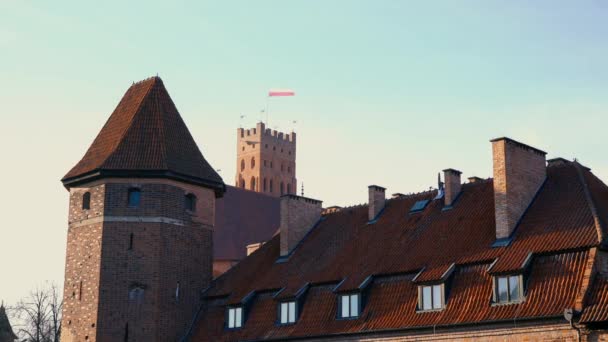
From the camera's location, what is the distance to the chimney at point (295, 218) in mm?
43469

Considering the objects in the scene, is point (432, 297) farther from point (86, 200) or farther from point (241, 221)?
point (241, 221)

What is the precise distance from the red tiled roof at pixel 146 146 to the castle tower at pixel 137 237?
5 cm

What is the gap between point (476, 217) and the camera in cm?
3597

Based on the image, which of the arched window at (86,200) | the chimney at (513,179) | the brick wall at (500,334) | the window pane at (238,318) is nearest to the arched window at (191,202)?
the arched window at (86,200)

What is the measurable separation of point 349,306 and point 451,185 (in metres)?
6.19

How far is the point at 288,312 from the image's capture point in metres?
38.2

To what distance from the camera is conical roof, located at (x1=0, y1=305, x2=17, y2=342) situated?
63841 millimetres

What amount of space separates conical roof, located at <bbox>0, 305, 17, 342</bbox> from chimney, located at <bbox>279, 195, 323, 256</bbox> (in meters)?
27.6

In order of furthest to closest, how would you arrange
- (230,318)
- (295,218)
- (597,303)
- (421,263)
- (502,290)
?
(295,218) → (230,318) → (421,263) → (502,290) → (597,303)

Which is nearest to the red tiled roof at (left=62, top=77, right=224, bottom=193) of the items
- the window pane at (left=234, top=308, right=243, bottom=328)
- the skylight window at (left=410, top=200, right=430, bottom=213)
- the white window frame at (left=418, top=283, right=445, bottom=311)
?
the window pane at (left=234, top=308, right=243, bottom=328)

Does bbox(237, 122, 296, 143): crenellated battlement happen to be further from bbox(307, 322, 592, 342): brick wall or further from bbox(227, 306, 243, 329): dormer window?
bbox(307, 322, 592, 342): brick wall

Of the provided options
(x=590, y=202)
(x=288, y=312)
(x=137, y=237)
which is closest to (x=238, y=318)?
(x=288, y=312)

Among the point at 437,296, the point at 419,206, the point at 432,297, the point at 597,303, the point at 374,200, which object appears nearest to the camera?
the point at 597,303

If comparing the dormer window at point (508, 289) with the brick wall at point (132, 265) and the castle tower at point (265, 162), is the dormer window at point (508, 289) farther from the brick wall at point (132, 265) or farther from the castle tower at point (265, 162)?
the castle tower at point (265, 162)
